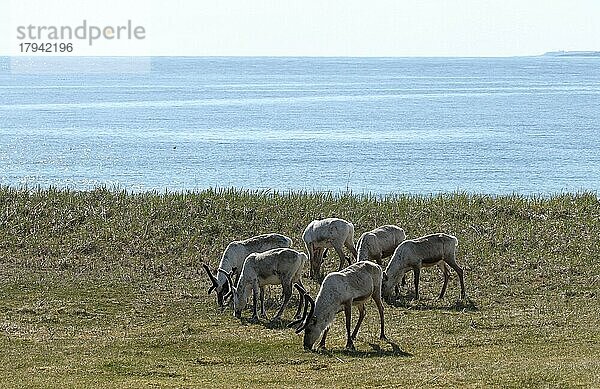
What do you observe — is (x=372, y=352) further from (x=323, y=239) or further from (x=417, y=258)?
(x=323, y=239)

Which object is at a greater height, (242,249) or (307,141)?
(242,249)

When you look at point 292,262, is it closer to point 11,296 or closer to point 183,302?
point 183,302

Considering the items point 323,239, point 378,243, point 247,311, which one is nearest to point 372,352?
point 247,311

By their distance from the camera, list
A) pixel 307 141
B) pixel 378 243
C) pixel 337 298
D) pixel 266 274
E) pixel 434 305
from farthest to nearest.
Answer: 1. pixel 307 141
2. pixel 378 243
3. pixel 434 305
4. pixel 266 274
5. pixel 337 298

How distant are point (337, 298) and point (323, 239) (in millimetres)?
6559

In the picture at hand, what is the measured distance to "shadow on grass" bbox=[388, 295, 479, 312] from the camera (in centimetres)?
1839

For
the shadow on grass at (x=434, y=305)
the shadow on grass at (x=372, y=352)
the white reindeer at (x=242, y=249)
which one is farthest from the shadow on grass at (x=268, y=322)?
the shadow on grass at (x=434, y=305)

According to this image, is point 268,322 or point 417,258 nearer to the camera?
point 268,322

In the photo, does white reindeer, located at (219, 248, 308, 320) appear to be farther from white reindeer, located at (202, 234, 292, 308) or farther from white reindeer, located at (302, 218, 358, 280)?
white reindeer, located at (302, 218, 358, 280)

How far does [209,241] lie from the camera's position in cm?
2486

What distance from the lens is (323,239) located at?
70.0ft

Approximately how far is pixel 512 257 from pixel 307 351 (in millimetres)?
9643

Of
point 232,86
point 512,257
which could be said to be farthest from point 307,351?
point 232,86

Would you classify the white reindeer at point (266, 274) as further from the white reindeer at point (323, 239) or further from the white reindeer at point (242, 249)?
the white reindeer at point (323, 239)
